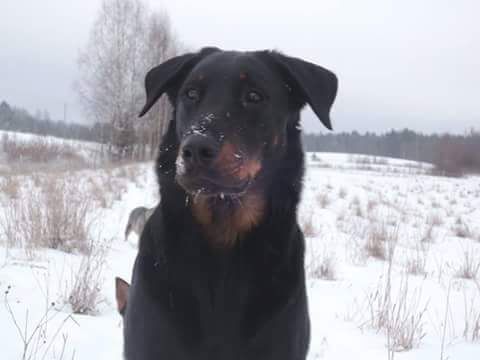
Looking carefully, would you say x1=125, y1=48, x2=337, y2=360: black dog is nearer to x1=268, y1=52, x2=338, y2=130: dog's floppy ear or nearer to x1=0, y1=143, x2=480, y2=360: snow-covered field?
x1=268, y1=52, x2=338, y2=130: dog's floppy ear

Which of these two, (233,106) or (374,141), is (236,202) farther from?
(374,141)

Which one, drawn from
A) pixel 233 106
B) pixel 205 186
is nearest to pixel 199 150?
pixel 205 186

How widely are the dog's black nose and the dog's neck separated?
0.28 m

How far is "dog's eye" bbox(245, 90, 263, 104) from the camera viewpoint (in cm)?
198

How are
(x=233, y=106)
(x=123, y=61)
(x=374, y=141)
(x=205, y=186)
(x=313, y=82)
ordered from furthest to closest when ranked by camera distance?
(x=374, y=141) → (x=123, y=61) → (x=313, y=82) → (x=233, y=106) → (x=205, y=186)

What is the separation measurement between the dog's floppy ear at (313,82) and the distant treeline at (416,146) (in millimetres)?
7103

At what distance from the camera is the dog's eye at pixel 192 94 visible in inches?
78.2

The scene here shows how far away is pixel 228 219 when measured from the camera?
195 cm

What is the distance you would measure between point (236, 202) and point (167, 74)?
71 centimetres

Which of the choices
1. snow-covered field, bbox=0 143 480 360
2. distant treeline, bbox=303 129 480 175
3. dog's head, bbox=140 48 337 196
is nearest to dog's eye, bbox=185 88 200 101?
dog's head, bbox=140 48 337 196

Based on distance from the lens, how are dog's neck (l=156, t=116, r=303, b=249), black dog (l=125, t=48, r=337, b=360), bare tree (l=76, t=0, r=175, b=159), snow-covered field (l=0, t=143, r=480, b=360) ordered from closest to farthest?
black dog (l=125, t=48, r=337, b=360) → dog's neck (l=156, t=116, r=303, b=249) → snow-covered field (l=0, t=143, r=480, b=360) → bare tree (l=76, t=0, r=175, b=159)

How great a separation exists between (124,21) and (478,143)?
116 ft

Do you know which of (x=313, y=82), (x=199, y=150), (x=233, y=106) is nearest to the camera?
(x=199, y=150)

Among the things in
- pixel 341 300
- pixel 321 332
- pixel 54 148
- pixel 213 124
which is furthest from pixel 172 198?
pixel 54 148
